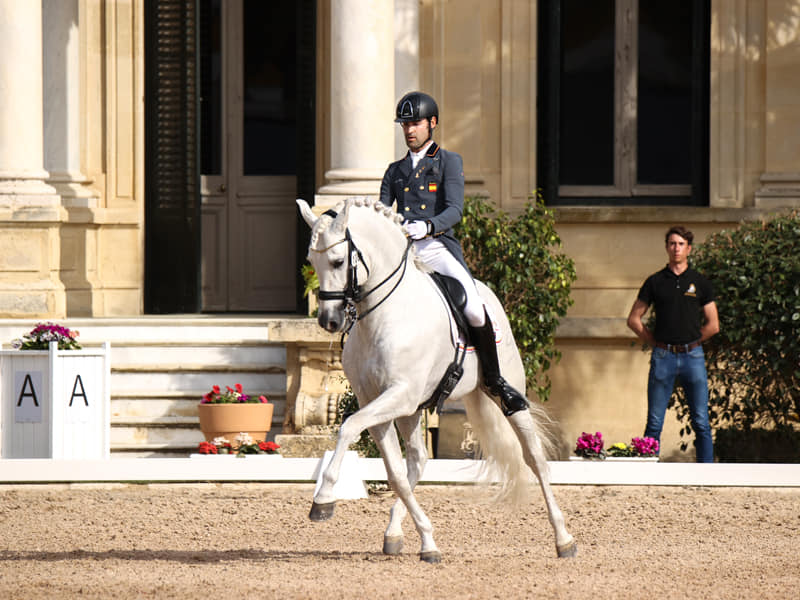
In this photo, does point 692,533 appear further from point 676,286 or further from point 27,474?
point 27,474

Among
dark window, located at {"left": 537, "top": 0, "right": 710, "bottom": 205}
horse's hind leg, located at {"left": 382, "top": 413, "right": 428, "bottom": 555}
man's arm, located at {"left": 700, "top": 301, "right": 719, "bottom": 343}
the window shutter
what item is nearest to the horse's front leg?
horse's hind leg, located at {"left": 382, "top": 413, "right": 428, "bottom": 555}

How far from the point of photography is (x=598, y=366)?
43.4 ft

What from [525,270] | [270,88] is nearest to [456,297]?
[525,270]

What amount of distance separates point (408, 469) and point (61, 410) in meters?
4.10

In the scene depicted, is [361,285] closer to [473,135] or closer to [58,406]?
[58,406]

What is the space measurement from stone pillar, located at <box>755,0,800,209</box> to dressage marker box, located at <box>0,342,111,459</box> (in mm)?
6433

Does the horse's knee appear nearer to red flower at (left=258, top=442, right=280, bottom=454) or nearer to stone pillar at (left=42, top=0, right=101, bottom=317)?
red flower at (left=258, top=442, right=280, bottom=454)

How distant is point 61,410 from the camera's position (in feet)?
35.7

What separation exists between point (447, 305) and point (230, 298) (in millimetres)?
7712

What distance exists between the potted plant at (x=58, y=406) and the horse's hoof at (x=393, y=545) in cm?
402

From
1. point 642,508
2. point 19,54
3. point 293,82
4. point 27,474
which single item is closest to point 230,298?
point 293,82

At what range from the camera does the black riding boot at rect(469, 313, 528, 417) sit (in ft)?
25.1

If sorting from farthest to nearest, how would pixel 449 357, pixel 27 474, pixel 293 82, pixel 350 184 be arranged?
pixel 293 82, pixel 350 184, pixel 27 474, pixel 449 357

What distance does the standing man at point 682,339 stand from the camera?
10.9m
